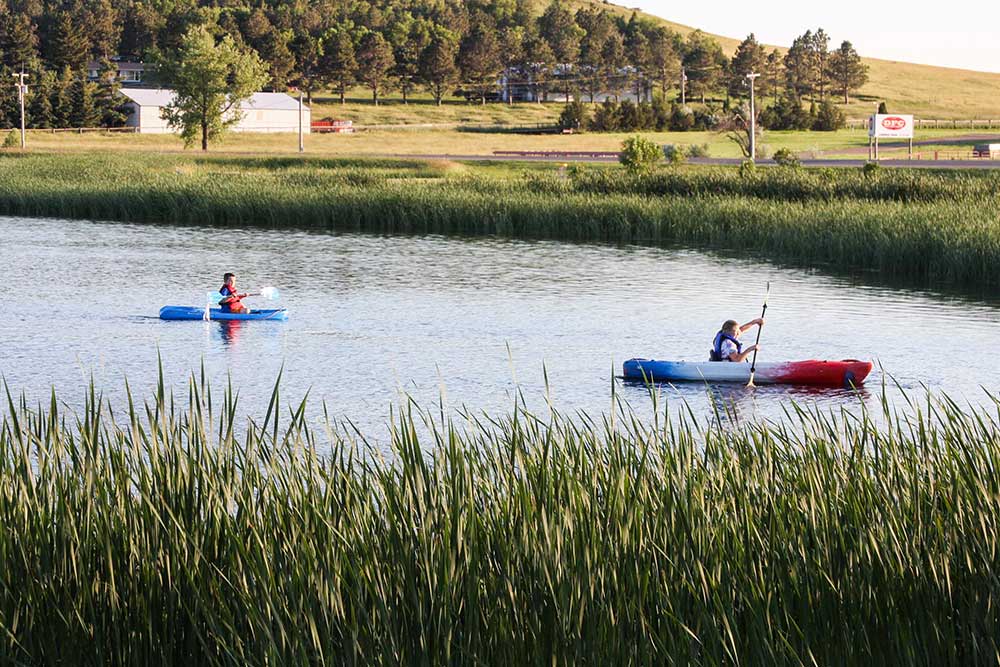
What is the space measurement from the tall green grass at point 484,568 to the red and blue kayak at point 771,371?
505 inches

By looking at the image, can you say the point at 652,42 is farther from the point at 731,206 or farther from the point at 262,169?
the point at 731,206

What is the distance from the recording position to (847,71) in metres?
157

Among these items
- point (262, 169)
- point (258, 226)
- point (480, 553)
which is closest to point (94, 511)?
point (480, 553)

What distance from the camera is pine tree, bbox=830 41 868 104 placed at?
157375mm

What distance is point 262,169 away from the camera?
70.5 m

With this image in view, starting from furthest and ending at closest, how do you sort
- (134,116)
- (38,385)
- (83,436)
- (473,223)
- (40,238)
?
(134,116)
(473,223)
(40,238)
(38,385)
(83,436)

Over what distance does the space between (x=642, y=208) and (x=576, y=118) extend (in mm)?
73862

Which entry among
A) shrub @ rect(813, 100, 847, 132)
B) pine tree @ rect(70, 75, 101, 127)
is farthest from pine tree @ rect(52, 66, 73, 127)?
shrub @ rect(813, 100, 847, 132)

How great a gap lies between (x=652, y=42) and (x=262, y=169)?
110080mm

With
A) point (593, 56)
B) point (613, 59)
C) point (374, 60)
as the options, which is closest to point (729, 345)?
point (374, 60)

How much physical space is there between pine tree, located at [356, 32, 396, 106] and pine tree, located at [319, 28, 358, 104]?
46.0 inches

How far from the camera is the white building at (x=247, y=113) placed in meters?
116

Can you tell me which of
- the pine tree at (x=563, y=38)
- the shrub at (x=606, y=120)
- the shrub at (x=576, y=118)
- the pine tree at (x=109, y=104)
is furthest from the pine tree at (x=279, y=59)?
the shrub at (x=606, y=120)

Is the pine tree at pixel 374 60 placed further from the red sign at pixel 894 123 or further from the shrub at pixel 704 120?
the red sign at pixel 894 123
